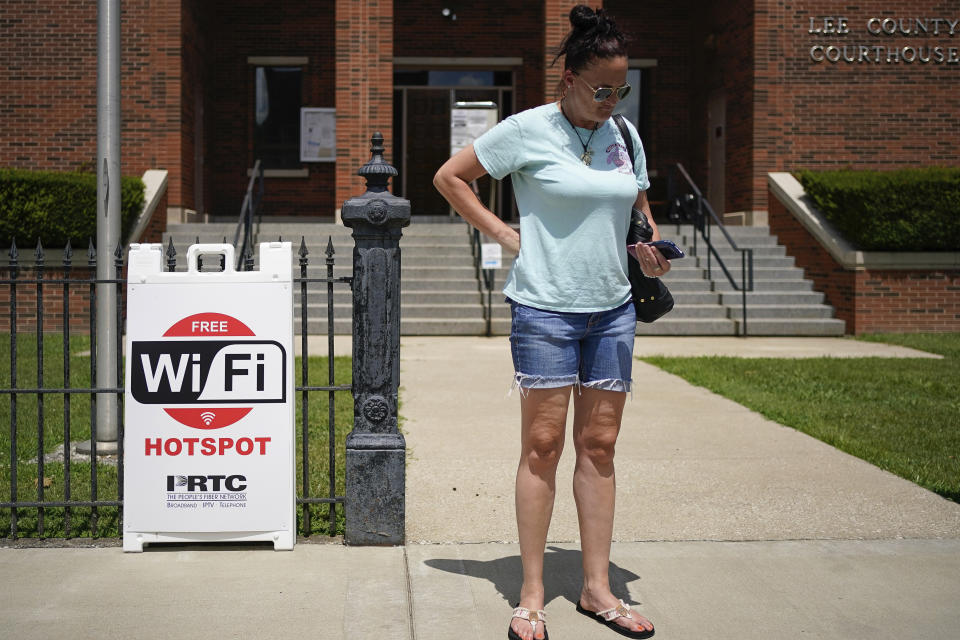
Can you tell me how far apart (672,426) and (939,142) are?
13.6 metres

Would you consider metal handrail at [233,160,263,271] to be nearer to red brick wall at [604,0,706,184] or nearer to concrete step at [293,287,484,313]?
concrete step at [293,287,484,313]

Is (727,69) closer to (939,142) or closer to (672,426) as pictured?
(939,142)

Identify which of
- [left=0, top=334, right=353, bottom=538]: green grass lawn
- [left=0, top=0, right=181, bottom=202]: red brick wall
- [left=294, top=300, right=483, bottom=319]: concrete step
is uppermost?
[left=0, top=0, right=181, bottom=202]: red brick wall

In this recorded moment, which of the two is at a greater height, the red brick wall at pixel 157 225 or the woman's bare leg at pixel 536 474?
the red brick wall at pixel 157 225

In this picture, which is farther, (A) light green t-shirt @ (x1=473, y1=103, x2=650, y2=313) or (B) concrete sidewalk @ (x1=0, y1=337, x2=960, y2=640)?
(B) concrete sidewalk @ (x1=0, y1=337, x2=960, y2=640)

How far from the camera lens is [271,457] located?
4539 millimetres

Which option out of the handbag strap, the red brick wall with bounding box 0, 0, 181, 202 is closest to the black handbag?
the handbag strap

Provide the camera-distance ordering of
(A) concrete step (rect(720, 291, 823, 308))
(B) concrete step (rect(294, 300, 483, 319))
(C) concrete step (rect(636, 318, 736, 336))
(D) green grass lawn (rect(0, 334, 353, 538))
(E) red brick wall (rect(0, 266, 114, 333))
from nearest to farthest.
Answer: (D) green grass lawn (rect(0, 334, 353, 538)), (E) red brick wall (rect(0, 266, 114, 333)), (C) concrete step (rect(636, 318, 736, 336)), (B) concrete step (rect(294, 300, 483, 319)), (A) concrete step (rect(720, 291, 823, 308))

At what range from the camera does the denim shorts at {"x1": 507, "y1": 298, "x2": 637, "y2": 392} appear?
3.54m

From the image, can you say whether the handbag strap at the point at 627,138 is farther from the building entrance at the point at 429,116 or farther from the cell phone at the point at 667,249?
the building entrance at the point at 429,116

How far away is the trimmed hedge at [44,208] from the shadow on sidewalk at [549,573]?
36.8 ft

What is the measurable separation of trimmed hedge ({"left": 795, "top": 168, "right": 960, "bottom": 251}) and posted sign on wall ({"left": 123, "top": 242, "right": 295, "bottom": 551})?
12.5 meters

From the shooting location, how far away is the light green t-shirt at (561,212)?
3.53 m

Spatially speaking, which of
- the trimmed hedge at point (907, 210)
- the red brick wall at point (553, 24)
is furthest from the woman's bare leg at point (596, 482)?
the red brick wall at point (553, 24)
